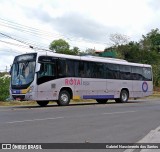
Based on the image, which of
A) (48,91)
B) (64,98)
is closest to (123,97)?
(64,98)

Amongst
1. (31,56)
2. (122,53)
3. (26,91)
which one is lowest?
(26,91)

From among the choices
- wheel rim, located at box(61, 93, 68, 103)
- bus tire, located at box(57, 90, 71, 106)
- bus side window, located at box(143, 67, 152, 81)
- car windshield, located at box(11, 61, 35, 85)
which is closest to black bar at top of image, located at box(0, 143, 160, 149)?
car windshield, located at box(11, 61, 35, 85)

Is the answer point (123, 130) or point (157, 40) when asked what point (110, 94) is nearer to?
point (123, 130)

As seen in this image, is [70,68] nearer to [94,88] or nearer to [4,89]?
[94,88]

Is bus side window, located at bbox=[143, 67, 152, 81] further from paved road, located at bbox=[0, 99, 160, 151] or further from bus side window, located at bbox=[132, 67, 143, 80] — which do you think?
paved road, located at bbox=[0, 99, 160, 151]

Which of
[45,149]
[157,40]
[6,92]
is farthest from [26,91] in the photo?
[157,40]

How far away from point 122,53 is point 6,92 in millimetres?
44903

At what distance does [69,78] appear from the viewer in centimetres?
2644

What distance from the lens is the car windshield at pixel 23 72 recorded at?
24.5m

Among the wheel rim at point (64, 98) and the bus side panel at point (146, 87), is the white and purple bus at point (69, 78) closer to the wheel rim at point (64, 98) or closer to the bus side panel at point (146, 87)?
the wheel rim at point (64, 98)

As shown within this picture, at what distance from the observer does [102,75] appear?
2975 cm

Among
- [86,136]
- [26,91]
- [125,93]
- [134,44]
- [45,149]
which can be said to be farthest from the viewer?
[134,44]

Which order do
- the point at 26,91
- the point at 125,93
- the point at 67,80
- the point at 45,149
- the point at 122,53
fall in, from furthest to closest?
the point at 122,53 < the point at 125,93 < the point at 67,80 < the point at 26,91 < the point at 45,149

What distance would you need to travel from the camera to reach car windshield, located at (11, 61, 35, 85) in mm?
24484
